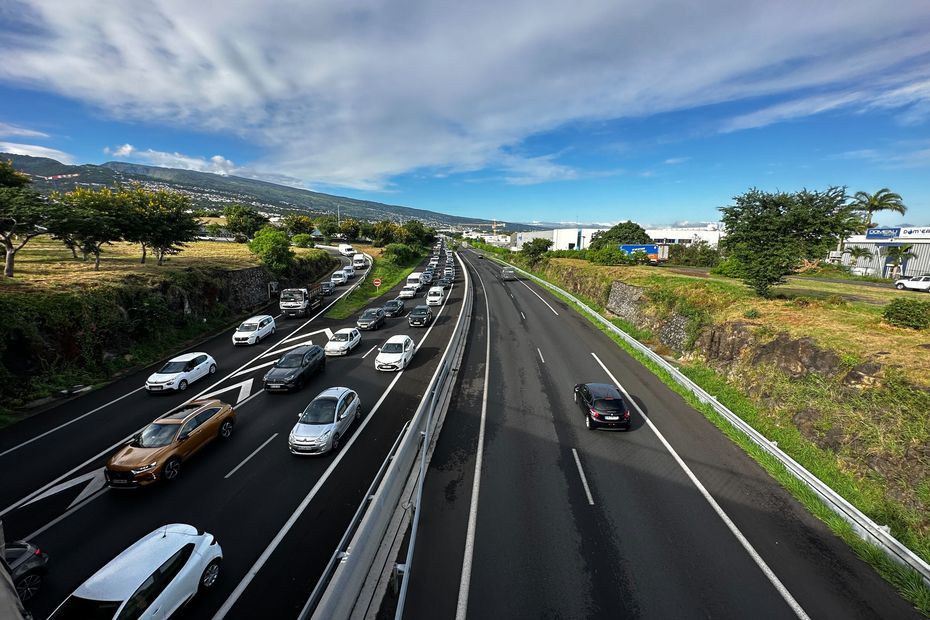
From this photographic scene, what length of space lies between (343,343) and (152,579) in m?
17.8

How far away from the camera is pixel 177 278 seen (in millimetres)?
28391

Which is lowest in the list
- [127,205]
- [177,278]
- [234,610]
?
[234,610]

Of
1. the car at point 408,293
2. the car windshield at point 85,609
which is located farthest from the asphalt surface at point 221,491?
the car at point 408,293

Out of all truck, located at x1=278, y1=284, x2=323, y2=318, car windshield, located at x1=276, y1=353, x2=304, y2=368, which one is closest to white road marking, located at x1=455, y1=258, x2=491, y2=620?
car windshield, located at x1=276, y1=353, x2=304, y2=368

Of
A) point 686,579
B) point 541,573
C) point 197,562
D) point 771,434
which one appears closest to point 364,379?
point 197,562

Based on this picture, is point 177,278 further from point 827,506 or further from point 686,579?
point 827,506

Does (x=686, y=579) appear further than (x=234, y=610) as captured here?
Yes

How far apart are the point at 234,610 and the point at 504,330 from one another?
25162 millimetres

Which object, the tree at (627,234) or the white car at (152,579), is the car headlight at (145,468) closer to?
the white car at (152,579)

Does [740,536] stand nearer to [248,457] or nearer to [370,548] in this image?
[370,548]

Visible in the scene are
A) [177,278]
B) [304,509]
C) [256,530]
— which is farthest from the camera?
[177,278]

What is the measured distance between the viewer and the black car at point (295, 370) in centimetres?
1811

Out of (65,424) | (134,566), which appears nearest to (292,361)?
(65,424)

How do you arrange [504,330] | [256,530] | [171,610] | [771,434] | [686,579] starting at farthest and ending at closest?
[504,330]
[771,434]
[256,530]
[686,579]
[171,610]
